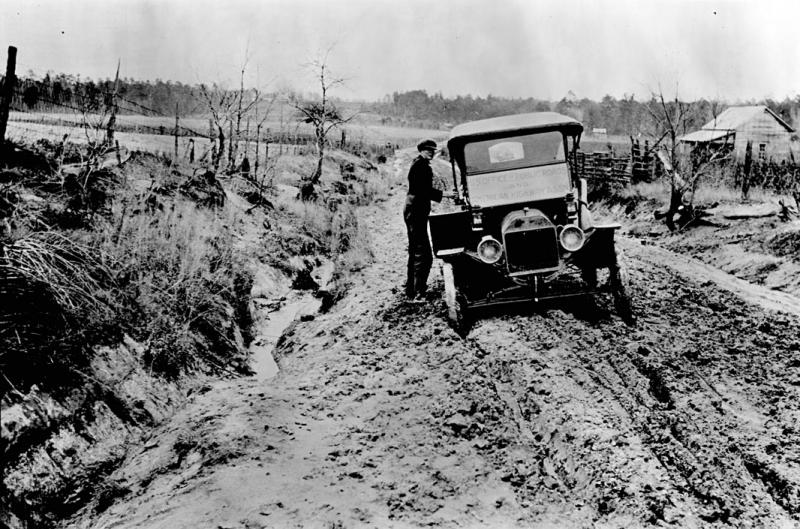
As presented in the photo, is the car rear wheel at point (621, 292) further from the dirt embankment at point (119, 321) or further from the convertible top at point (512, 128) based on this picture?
the dirt embankment at point (119, 321)

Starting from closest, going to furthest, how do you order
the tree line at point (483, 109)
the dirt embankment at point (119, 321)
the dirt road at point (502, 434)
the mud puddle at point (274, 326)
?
the dirt road at point (502, 434) → the dirt embankment at point (119, 321) → the mud puddle at point (274, 326) → the tree line at point (483, 109)

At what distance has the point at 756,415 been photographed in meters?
4.46

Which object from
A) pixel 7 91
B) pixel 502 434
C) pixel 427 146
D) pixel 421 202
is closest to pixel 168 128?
pixel 427 146

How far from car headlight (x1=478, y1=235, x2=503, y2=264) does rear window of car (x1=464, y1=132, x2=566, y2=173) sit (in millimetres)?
1262

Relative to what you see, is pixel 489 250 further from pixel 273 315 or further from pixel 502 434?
pixel 273 315

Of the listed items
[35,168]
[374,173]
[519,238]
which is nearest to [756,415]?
[519,238]

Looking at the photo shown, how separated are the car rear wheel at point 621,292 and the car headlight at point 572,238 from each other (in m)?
0.57

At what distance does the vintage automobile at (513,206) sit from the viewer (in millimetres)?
6723

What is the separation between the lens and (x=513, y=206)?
727 cm

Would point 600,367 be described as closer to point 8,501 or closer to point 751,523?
point 751,523

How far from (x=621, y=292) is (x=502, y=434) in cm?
308

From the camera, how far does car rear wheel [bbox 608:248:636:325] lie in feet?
21.2

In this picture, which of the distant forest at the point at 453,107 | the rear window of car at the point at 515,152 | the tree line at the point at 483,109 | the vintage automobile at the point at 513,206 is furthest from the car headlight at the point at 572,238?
the tree line at the point at 483,109

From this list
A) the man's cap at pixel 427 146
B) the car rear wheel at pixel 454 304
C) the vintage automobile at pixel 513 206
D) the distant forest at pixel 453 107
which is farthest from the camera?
the distant forest at pixel 453 107
